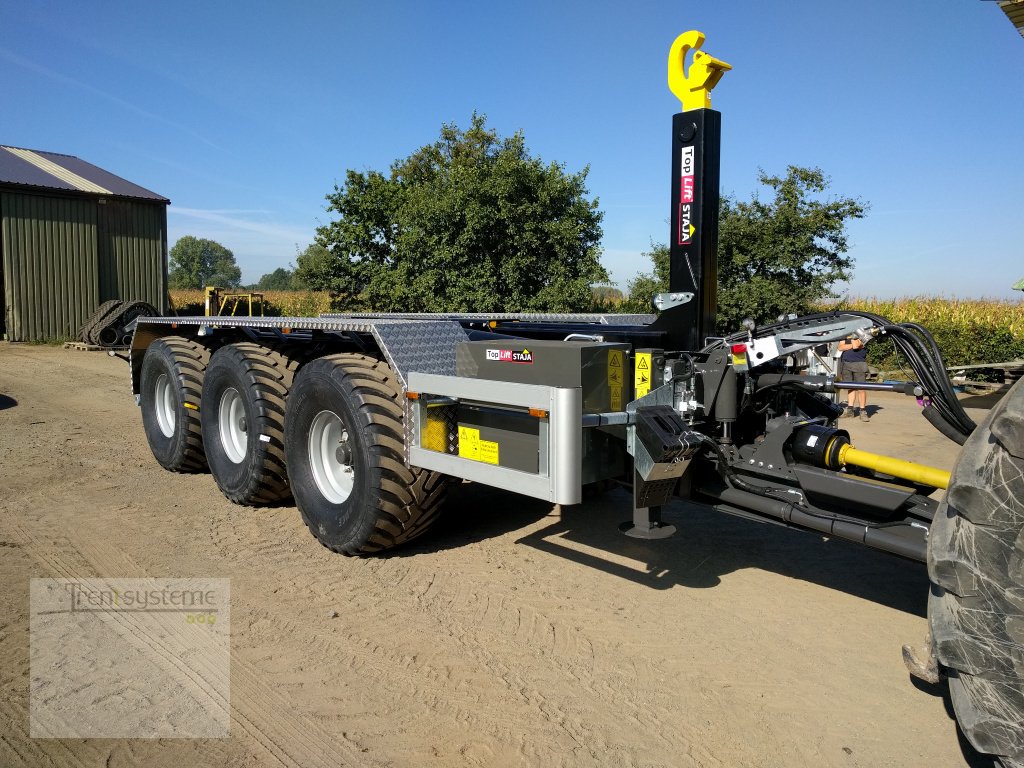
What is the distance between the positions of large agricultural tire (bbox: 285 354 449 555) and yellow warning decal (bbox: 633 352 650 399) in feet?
4.38

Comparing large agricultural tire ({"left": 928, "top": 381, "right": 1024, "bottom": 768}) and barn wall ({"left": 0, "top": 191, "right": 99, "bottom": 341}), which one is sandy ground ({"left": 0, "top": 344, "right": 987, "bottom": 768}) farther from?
barn wall ({"left": 0, "top": 191, "right": 99, "bottom": 341})

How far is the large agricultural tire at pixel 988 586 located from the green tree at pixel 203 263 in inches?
3635

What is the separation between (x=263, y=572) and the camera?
4.76 metres

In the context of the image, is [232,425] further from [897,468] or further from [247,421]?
[897,468]

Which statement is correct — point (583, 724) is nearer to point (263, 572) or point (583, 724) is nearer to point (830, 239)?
point (263, 572)

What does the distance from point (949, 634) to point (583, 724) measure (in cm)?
143

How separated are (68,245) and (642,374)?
74.7ft

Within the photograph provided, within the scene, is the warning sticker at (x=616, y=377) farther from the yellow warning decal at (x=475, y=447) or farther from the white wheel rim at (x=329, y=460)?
the white wheel rim at (x=329, y=460)

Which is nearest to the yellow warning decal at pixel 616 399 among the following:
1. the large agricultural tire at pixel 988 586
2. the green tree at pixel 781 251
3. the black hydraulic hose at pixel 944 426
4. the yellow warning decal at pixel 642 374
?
the yellow warning decal at pixel 642 374

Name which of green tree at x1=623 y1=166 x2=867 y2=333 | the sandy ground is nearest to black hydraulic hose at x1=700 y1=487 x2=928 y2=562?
the sandy ground

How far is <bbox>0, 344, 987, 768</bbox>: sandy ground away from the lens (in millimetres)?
3006

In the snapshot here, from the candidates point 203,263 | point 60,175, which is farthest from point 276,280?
point 60,175

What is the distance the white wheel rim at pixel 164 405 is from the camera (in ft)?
24.8

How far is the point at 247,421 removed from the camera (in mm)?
5887
